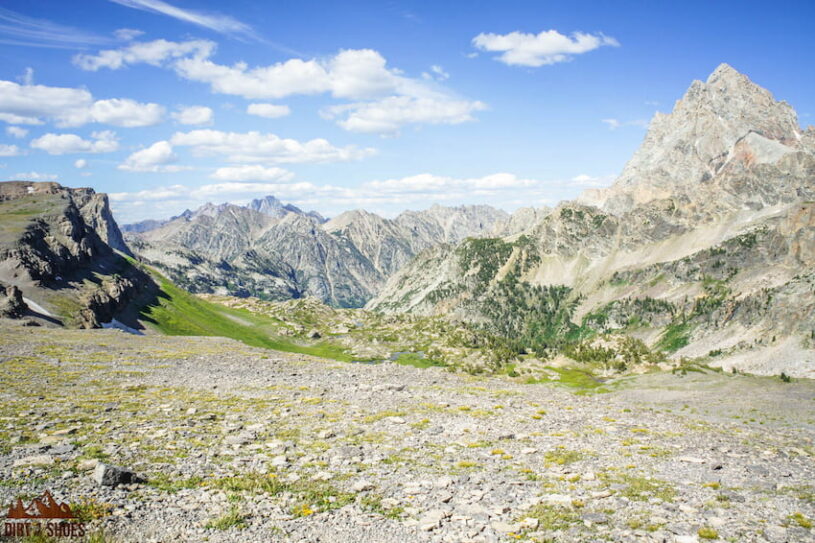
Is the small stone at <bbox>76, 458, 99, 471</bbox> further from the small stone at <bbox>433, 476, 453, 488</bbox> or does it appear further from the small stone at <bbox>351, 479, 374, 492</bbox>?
the small stone at <bbox>433, 476, 453, 488</bbox>

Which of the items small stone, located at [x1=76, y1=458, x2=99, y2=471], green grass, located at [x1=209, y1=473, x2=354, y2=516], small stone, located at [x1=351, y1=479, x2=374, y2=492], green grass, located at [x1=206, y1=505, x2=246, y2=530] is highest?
small stone, located at [x1=76, y1=458, x2=99, y2=471]

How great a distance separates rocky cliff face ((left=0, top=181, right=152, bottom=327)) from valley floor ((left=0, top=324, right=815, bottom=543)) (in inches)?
2961

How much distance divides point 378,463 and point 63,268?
147419 mm

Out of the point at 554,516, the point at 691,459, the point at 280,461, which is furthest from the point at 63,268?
the point at 691,459

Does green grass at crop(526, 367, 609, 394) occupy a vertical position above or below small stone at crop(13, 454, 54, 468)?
below

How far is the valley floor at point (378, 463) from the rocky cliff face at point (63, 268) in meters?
75.2

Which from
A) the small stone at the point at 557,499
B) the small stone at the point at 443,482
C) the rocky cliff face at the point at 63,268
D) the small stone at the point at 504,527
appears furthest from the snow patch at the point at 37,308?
the small stone at the point at 557,499

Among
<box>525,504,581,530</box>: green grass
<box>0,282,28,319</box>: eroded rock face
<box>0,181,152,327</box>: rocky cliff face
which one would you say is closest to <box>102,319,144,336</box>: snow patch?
<box>0,181,152,327</box>: rocky cliff face

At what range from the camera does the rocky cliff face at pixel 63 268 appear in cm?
10494

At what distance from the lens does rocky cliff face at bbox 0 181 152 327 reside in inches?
4131

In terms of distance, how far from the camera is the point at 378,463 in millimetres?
21375

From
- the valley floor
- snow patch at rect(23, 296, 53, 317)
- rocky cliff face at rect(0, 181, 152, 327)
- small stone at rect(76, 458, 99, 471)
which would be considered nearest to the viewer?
the valley floor

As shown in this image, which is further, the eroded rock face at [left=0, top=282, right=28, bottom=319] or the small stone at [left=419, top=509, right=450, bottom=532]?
the eroded rock face at [left=0, top=282, right=28, bottom=319]

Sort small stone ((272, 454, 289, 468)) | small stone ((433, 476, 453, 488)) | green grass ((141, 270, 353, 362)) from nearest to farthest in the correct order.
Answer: small stone ((433, 476, 453, 488)) → small stone ((272, 454, 289, 468)) → green grass ((141, 270, 353, 362))
